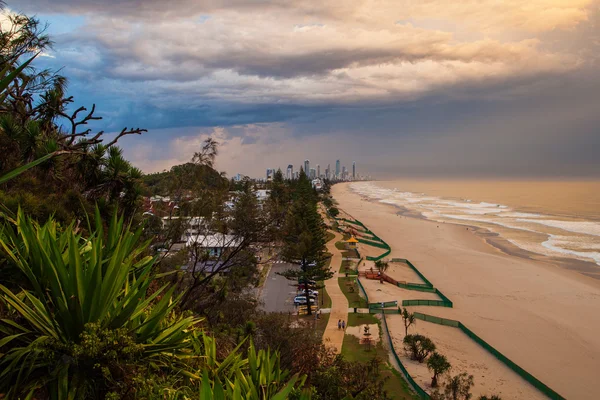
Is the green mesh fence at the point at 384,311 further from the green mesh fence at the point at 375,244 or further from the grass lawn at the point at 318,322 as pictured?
the green mesh fence at the point at 375,244

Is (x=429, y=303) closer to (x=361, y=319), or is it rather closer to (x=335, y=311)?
(x=361, y=319)

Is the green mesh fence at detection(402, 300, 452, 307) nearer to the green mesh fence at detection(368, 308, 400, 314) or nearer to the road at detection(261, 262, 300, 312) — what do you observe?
the green mesh fence at detection(368, 308, 400, 314)

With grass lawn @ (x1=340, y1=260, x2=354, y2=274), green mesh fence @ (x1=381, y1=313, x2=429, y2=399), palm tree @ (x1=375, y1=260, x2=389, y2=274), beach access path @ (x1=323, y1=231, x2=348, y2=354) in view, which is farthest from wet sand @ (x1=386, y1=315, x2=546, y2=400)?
grass lawn @ (x1=340, y1=260, x2=354, y2=274)

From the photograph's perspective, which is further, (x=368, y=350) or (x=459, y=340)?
(x=459, y=340)

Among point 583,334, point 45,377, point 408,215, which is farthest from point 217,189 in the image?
point 408,215

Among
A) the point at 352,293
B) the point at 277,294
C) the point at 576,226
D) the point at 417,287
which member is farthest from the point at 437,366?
the point at 576,226

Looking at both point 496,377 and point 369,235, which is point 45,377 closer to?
point 496,377
